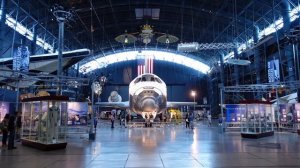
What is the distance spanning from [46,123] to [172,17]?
106 feet

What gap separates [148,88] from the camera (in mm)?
23391

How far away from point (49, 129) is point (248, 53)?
30.0 m

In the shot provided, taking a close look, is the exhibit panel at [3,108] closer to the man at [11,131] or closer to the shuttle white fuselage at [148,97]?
the man at [11,131]

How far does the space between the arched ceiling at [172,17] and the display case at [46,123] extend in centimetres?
1664

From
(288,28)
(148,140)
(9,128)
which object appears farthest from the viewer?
(288,28)

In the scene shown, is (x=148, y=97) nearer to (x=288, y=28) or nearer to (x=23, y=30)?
(x=288, y=28)

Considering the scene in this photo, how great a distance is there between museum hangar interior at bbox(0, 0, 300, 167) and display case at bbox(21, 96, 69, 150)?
0.04 m

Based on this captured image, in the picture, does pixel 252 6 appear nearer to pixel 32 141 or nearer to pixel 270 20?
pixel 270 20

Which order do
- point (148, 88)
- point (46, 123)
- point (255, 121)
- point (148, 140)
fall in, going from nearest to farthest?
point (46, 123) → point (148, 140) → point (255, 121) → point (148, 88)

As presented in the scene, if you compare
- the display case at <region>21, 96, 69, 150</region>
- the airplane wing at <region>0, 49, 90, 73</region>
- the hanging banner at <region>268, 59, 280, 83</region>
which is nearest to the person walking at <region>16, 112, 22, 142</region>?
the display case at <region>21, 96, 69, 150</region>

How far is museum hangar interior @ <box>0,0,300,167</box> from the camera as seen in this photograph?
9375mm

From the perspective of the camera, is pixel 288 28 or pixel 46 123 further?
pixel 288 28

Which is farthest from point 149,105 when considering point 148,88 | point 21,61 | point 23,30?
point 23,30

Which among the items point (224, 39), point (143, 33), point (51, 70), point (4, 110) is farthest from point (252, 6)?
point (4, 110)
